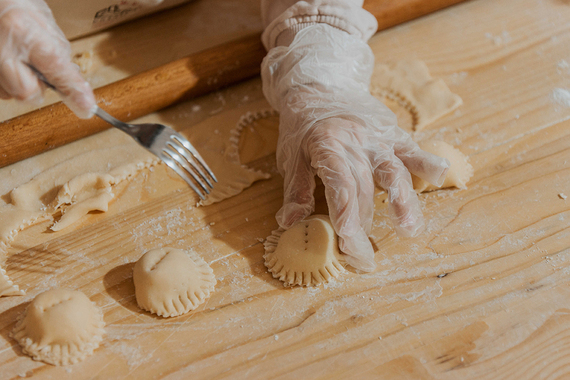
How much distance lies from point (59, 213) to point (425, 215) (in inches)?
57.0

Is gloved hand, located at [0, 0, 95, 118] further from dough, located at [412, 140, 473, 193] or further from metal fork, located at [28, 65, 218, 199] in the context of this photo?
dough, located at [412, 140, 473, 193]

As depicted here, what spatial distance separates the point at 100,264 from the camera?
170cm

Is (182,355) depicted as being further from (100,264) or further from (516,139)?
(516,139)

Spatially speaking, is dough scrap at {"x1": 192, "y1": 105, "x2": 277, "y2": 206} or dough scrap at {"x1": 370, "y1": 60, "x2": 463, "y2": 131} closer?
dough scrap at {"x1": 192, "y1": 105, "x2": 277, "y2": 206}

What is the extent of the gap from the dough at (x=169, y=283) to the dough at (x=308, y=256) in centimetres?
25

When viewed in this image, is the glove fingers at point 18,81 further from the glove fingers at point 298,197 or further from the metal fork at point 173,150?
the glove fingers at point 298,197

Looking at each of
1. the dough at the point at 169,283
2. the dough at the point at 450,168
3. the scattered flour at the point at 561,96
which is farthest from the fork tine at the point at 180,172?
the scattered flour at the point at 561,96

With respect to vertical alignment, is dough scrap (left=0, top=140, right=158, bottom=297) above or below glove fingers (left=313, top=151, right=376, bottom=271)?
below

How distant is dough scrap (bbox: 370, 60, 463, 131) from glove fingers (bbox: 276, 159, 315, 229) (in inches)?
25.3

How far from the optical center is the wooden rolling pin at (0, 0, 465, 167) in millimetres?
1929

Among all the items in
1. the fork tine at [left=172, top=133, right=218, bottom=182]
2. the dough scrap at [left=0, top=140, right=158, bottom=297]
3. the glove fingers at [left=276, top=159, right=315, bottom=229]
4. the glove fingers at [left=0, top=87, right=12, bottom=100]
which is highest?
the glove fingers at [left=0, top=87, right=12, bottom=100]

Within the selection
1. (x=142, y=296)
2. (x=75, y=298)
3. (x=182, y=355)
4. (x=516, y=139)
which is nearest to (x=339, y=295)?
(x=182, y=355)

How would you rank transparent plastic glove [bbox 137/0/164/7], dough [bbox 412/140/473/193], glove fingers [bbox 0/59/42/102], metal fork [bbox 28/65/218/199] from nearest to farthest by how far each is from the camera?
glove fingers [bbox 0/59/42/102]
metal fork [bbox 28/65/218/199]
dough [bbox 412/140/473/193]
transparent plastic glove [bbox 137/0/164/7]

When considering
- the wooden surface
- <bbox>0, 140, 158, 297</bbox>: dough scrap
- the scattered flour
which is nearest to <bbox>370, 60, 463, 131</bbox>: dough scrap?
the wooden surface
